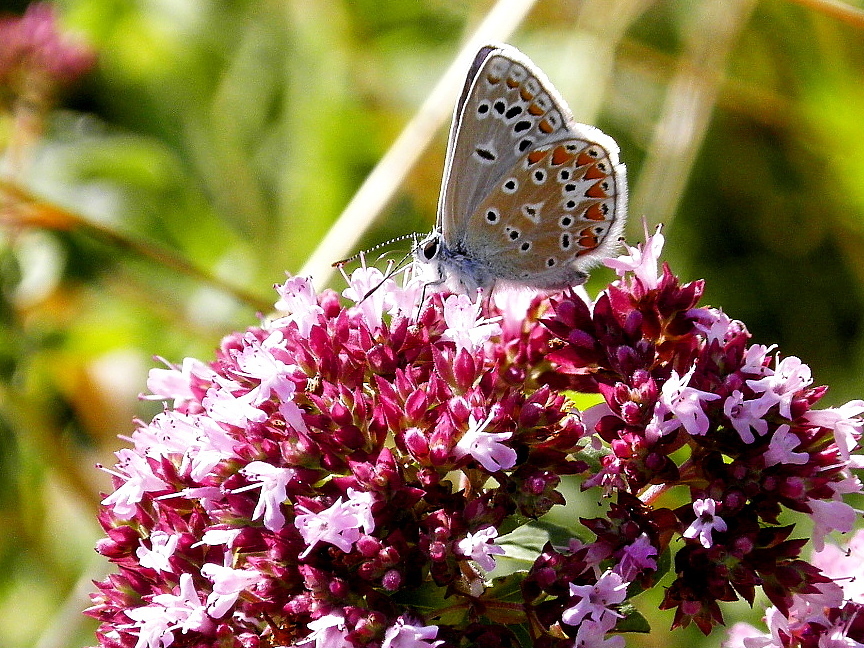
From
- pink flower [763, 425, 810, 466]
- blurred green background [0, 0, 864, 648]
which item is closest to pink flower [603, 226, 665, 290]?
pink flower [763, 425, 810, 466]

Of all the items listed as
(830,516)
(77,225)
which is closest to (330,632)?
(830,516)

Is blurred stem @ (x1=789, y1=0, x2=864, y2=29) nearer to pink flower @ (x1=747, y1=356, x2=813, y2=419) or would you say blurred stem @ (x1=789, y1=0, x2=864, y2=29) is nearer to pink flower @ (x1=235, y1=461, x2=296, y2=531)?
pink flower @ (x1=747, y1=356, x2=813, y2=419)

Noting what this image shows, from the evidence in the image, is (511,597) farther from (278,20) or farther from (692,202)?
(278,20)

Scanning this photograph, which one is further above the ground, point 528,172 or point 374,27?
point 374,27

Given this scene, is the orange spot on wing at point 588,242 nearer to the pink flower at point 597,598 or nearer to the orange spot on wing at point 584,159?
the orange spot on wing at point 584,159

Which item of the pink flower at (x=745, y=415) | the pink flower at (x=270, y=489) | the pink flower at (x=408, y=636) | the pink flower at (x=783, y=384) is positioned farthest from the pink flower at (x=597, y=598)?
the pink flower at (x=270, y=489)

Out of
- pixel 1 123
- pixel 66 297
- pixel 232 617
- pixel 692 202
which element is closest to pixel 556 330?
pixel 232 617

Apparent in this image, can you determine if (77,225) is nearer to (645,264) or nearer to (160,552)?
(160,552)
